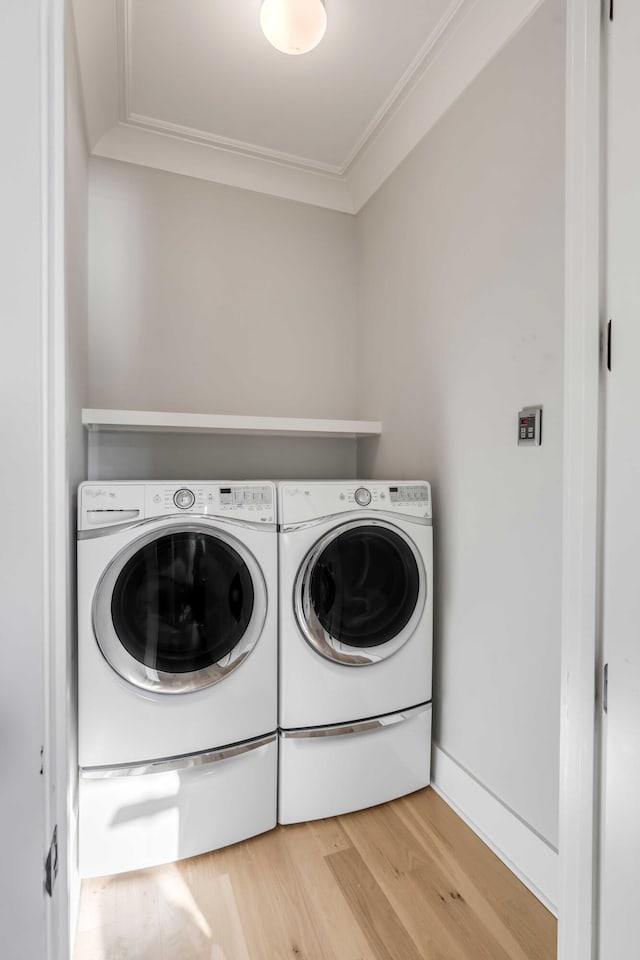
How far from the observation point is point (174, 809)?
148 cm

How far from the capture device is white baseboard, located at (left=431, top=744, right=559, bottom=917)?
52.9 inches

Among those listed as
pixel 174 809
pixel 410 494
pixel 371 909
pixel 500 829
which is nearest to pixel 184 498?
pixel 410 494

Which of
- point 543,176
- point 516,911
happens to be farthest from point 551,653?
point 543,176

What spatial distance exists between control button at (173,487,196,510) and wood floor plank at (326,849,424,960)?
46.5 inches

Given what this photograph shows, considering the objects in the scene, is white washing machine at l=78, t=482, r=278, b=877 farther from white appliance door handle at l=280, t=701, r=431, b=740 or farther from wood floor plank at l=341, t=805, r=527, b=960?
wood floor plank at l=341, t=805, r=527, b=960

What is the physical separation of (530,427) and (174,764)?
1.48 metres

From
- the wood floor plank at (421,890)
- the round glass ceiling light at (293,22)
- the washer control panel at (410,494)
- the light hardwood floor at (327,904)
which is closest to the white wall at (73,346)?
the light hardwood floor at (327,904)

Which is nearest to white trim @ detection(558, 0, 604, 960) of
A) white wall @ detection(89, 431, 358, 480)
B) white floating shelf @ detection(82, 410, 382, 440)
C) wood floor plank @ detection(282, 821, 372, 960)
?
wood floor plank @ detection(282, 821, 372, 960)

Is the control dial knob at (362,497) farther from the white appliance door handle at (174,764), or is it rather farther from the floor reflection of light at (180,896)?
the floor reflection of light at (180,896)

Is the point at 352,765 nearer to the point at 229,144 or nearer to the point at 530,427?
the point at 530,427

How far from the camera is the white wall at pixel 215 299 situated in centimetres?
219

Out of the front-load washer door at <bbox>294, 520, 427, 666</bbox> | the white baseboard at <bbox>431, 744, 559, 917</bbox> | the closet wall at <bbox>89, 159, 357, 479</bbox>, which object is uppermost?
the closet wall at <bbox>89, 159, 357, 479</bbox>

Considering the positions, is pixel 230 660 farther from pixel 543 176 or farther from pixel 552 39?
pixel 552 39

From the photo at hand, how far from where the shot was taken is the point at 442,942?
1239mm
